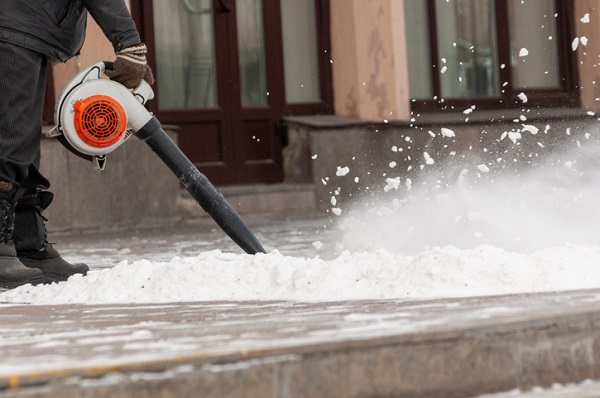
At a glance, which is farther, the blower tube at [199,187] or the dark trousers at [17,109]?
the blower tube at [199,187]

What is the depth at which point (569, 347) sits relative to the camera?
2.62 meters

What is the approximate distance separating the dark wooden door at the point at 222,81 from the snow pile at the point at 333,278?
623 cm

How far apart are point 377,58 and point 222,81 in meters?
1.31

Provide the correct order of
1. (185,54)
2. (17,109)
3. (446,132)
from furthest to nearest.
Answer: (185,54) → (446,132) → (17,109)

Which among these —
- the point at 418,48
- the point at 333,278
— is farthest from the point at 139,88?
the point at 418,48

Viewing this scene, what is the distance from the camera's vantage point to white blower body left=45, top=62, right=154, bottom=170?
179 inches

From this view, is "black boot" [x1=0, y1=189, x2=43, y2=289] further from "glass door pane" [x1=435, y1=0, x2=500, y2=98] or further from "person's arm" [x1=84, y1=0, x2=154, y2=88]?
"glass door pane" [x1=435, y1=0, x2=500, y2=98]

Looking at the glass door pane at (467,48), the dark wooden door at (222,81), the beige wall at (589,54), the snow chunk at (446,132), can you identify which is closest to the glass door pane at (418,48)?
the glass door pane at (467,48)

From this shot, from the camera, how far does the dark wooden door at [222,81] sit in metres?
10.3

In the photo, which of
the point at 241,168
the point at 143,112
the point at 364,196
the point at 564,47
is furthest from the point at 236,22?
the point at 143,112

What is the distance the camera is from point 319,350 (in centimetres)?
235

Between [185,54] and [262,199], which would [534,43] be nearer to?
[185,54]

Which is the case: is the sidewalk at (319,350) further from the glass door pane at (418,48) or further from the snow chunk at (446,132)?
the glass door pane at (418,48)

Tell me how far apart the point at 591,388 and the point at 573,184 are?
12.9ft
